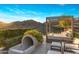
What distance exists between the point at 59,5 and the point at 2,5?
27.2 inches

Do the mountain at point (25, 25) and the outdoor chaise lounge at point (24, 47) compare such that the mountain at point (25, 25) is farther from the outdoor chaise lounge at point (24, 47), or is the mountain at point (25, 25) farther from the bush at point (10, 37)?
the outdoor chaise lounge at point (24, 47)

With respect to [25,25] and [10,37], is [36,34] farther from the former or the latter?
[10,37]

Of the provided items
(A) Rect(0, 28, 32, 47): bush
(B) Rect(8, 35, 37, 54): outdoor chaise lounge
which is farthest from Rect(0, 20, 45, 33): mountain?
(B) Rect(8, 35, 37, 54): outdoor chaise lounge

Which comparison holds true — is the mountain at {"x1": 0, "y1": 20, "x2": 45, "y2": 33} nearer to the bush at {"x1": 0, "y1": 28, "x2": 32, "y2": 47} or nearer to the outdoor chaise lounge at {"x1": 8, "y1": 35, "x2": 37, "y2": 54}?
the bush at {"x1": 0, "y1": 28, "x2": 32, "y2": 47}

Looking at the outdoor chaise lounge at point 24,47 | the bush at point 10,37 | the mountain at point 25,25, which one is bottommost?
the outdoor chaise lounge at point 24,47

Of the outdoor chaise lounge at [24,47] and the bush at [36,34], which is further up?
the bush at [36,34]

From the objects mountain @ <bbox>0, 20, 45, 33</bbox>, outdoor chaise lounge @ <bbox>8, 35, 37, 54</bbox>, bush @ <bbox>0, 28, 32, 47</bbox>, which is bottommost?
outdoor chaise lounge @ <bbox>8, 35, 37, 54</bbox>

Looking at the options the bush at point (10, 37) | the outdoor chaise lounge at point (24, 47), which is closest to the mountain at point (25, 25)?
the bush at point (10, 37)

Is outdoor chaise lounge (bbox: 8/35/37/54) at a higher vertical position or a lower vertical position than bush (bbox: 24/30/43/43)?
lower

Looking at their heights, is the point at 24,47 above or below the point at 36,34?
below

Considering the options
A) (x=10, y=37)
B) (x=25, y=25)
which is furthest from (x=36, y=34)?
(x=10, y=37)
